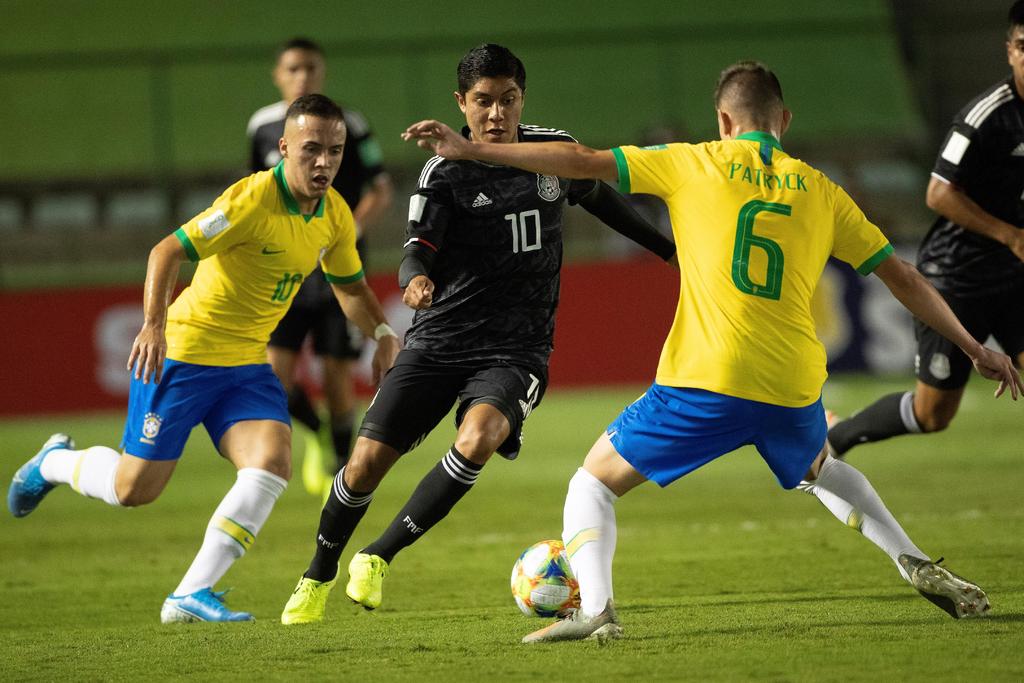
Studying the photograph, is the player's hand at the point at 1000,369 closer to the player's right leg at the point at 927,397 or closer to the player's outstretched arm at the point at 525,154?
the player's outstretched arm at the point at 525,154

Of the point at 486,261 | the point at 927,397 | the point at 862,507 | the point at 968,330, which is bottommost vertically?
the point at 927,397

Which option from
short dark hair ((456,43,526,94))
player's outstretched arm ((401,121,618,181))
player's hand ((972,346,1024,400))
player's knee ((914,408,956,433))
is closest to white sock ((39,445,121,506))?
short dark hair ((456,43,526,94))

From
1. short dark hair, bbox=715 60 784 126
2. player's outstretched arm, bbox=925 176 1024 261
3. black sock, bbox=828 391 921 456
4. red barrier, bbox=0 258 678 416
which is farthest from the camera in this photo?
red barrier, bbox=0 258 678 416

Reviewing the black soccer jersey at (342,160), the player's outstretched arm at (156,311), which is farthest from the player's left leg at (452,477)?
the black soccer jersey at (342,160)

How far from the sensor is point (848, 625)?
493 cm

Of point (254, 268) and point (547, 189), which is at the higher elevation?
point (547, 189)

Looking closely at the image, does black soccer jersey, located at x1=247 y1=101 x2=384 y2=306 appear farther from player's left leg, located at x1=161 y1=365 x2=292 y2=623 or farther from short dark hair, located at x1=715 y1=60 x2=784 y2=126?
short dark hair, located at x1=715 y1=60 x2=784 y2=126

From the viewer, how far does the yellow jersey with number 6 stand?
5.82 m

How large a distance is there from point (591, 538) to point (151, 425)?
226cm

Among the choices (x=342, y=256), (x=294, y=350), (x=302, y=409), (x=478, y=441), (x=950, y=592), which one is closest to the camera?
(x=950, y=592)

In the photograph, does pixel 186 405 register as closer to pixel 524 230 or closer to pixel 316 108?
pixel 316 108

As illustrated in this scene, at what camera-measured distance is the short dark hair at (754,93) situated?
15.8ft

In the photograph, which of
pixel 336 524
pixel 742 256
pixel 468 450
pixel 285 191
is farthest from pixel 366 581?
pixel 742 256

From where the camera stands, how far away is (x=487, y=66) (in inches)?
215
